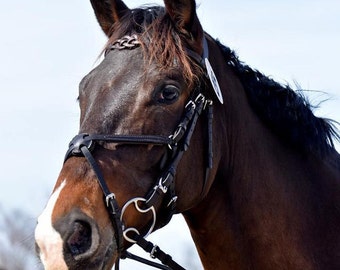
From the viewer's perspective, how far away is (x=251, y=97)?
6008 millimetres

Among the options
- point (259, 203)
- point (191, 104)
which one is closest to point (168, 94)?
point (191, 104)

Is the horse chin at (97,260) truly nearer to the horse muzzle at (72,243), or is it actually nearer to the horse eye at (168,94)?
the horse muzzle at (72,243)

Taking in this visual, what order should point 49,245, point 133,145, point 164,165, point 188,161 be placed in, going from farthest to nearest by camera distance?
point 188,161 < point 164,165 < point 133,145 < point 49,245

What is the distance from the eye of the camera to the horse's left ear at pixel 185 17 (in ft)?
18.1

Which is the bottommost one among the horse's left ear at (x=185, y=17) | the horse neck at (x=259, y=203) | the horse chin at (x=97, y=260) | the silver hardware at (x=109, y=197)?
the horse chin at (x=97, y=260)

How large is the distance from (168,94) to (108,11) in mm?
1192

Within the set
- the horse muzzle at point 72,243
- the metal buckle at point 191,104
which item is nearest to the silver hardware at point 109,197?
the horse muzzle at point 72,243

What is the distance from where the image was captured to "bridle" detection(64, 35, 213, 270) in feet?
16.0

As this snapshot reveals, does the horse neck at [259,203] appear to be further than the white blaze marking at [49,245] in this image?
Yes

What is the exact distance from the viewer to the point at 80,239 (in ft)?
15.4

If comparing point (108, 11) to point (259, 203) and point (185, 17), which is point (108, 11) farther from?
point (259, 203)

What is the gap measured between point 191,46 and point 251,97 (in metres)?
0.74

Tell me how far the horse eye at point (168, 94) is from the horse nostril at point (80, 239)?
107 centimetres

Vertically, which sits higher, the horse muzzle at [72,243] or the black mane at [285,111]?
the black mane at [285,111]
